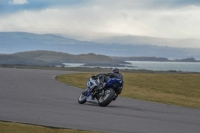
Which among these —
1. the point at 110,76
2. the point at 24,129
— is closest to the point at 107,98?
the point at 110,76

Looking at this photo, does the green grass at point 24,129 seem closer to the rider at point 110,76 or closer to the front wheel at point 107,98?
the front wheel at point 107,98

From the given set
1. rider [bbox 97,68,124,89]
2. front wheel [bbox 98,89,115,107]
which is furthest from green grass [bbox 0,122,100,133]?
rider [bbox 97,68,124,89]

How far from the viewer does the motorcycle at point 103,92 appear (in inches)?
705

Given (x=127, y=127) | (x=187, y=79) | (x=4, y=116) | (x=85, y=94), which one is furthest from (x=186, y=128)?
(x=187, y=79)

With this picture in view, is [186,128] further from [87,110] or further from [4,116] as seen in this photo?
[4,116]

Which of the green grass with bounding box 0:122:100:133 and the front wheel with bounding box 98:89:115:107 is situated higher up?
the front wheel with bounding box 98:89:115:107

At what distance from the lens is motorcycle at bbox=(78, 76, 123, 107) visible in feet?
58.7

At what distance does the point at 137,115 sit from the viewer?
51.6 feet

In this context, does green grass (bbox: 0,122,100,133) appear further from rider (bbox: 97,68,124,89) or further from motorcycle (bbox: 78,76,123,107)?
rider (bbox: 97,68,124,89)

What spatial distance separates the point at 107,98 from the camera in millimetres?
17844

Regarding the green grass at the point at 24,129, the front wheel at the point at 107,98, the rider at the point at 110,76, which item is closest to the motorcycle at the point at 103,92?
the front wheel at the point at 107,98

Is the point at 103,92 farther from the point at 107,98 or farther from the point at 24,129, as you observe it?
the point at 24,129

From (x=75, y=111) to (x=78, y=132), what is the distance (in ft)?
14.2

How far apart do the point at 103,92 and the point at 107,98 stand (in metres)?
0.47
